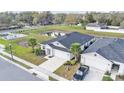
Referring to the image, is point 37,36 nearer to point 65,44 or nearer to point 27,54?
point 27,54

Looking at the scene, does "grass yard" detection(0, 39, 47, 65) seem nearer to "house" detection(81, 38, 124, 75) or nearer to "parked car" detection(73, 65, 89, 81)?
"parked car" detection(73, 65, 89, 81)

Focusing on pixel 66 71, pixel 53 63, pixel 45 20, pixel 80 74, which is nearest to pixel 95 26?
pixel 45 20

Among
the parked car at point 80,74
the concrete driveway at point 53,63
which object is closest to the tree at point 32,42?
the concrete driveway at point 53,63

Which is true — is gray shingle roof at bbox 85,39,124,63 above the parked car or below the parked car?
above

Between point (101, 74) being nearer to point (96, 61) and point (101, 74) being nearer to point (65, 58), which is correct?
point (96, 61)

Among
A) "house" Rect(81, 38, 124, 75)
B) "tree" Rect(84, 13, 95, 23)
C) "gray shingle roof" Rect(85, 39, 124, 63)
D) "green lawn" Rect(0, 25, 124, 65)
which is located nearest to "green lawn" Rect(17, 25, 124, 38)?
"green lawn" Rect(0, 25, 124, 65)

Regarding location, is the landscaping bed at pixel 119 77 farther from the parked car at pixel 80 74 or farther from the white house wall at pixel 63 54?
the white house wall at pixel 63 54
